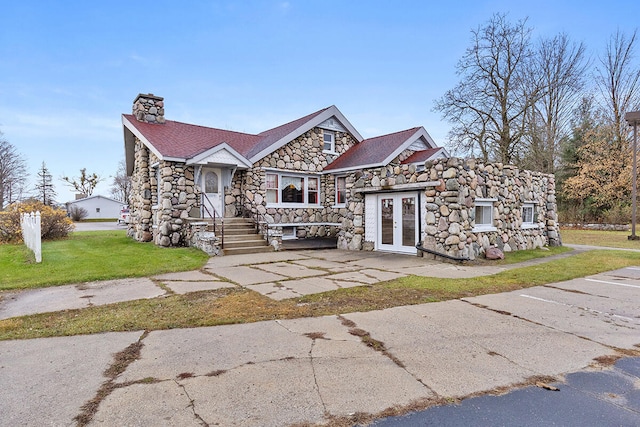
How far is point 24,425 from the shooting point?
2.42 meters

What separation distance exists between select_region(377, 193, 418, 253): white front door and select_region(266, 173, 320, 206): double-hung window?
5.38m

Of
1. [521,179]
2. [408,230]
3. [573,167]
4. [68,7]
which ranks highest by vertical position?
[68,7]

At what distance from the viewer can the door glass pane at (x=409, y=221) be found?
37.3ft

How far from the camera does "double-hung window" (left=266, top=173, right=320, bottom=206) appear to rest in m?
16.0

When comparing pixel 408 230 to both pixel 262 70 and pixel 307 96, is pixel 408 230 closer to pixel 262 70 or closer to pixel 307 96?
pixel 262 70

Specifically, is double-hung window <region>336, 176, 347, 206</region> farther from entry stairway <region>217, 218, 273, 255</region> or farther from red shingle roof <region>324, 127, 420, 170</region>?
entry stairway <region>217, 218, 273, 255</region>

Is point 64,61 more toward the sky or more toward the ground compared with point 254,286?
more toward the sky

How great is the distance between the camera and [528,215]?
1323 centimetres

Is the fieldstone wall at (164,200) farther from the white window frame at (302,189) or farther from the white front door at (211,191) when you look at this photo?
the white window frame at (302,189)

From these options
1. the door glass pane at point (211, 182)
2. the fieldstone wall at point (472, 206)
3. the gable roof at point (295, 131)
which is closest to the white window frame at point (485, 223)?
the fieldstone wall at point (472, 206)

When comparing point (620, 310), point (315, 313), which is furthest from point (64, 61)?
point (620, 310)

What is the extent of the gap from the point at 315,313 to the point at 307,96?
2635 cm

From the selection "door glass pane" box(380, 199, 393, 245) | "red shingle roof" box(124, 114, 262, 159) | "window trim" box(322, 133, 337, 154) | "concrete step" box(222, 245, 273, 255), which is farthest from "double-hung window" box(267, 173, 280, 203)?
"door glass pane" box(380, 199, 393, 245)

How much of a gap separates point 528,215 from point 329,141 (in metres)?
9.62
